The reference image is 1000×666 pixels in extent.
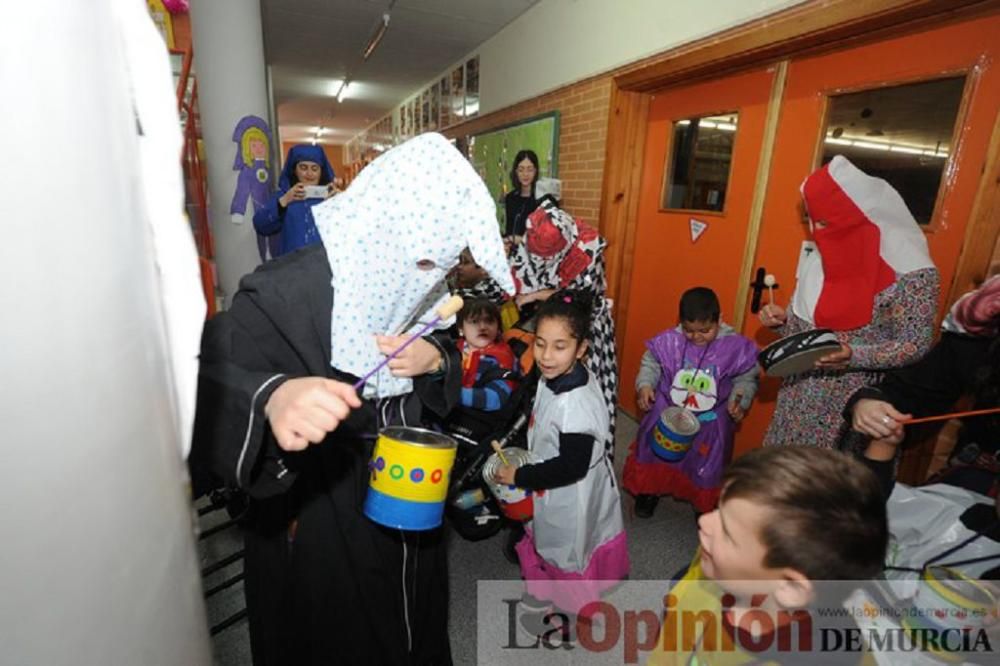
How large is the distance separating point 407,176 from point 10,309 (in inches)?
33.7

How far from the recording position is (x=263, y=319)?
987mm

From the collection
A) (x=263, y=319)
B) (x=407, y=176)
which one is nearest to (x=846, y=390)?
(x=407, y=176)

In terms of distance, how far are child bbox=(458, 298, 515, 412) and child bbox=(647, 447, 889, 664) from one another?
54.4 inches

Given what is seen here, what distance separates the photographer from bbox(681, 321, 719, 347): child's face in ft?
8.01

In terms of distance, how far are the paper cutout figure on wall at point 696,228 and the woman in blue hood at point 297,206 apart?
2496 mm

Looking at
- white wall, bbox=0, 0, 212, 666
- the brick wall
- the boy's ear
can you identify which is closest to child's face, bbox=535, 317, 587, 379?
the boy's ear

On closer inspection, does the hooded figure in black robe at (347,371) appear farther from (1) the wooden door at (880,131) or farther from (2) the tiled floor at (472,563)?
(1) the wooden door at (880,131)

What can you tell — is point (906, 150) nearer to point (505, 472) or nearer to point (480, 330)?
point (480, 330)

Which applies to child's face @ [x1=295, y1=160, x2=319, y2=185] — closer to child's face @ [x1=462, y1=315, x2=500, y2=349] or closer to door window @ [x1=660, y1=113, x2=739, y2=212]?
child's face @ [x1=462, y1=315, x2=500, y2=349]

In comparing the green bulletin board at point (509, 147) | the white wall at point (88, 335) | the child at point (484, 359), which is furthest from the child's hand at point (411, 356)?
the green bulletin board at point (509, 147)

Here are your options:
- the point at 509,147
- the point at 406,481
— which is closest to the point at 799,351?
the point at 406,481

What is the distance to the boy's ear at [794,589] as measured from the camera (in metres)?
0.84

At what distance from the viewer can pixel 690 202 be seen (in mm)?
3371

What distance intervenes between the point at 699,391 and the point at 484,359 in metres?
1.11
